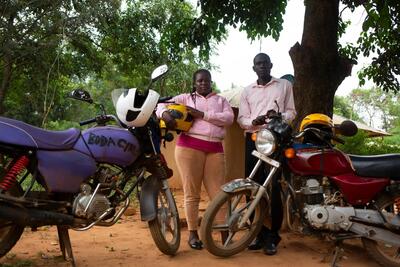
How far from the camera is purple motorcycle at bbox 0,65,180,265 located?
132 inches

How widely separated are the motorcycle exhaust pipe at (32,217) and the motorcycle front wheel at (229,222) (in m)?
1.11

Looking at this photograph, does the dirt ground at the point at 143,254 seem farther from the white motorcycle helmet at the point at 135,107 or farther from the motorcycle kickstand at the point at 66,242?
the white motorcycle helmet at the point at 135,107

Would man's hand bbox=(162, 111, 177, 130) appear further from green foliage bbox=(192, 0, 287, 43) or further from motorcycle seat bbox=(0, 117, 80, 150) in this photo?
green foliage bbox=(192, 0, 287, 43)

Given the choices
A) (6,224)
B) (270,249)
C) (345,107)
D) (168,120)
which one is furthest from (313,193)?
(345,107)

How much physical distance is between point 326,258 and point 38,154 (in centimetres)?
257

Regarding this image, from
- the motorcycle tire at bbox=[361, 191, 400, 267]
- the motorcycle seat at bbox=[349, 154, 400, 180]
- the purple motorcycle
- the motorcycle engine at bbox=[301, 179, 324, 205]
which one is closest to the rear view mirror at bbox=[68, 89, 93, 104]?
the purple motorcycle

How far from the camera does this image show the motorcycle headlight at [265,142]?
12.8ft

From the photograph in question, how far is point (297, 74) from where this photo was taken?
5574 mm

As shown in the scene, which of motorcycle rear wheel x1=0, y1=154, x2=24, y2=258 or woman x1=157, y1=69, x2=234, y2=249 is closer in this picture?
motorcycle rear wheel x1=0, y1=154, x2=24, y2=258

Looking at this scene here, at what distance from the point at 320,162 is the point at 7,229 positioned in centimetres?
251

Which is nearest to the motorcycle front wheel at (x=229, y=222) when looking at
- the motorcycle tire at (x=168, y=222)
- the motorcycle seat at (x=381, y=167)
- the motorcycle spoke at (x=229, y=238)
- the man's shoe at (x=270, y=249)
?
the motorcycle spoke at (x=229, y=238)

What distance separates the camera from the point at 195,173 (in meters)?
4.41

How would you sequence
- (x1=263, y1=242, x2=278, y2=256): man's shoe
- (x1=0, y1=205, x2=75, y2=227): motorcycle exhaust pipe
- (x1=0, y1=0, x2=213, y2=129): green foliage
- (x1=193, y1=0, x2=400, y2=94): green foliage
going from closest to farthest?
(x1=0, y1=205, x2=75, y2=227): motorcycle exhaust pipe → (x1=263, y1=242, x2=278, y2=256): man's shoe → (x1=193, y1=0, x2=400, y2=94): green foliage → (x1=0, y1=0, x2=213, y2=129): green foliage

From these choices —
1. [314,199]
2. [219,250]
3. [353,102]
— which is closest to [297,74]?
[314,199]
